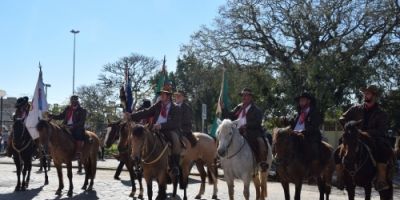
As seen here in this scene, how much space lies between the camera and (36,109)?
1641 cm

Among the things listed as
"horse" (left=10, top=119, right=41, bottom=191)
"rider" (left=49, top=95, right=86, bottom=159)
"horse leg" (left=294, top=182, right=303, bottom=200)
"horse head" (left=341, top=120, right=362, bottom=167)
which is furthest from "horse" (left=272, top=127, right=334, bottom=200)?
"horse" (left=10, top=119, right=41, bottom=191)

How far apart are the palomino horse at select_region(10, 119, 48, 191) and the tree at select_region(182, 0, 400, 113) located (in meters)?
17.7

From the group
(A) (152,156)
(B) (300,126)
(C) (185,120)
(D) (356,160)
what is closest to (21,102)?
(C) (185,120)

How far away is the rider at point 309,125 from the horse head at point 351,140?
181cm

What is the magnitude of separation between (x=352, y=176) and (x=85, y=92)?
68.6 m

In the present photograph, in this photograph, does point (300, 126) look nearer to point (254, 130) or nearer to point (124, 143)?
point (254, 130)

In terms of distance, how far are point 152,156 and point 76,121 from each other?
17.2 feet

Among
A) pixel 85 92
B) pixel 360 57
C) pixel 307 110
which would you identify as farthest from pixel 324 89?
pixel 85 92

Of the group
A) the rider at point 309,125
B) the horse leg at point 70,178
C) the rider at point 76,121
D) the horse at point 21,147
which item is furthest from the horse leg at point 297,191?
the horse at point 21,147

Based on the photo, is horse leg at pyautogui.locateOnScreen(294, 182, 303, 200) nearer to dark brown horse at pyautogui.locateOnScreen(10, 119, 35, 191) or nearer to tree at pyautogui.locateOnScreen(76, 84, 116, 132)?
dark brown horse at pyautogui.locateOnScreen(10, 119, 35, 191)

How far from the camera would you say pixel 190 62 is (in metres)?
38.2

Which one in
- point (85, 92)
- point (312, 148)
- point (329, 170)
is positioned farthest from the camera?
point (85, 92)

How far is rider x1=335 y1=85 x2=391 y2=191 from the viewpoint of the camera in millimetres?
10133

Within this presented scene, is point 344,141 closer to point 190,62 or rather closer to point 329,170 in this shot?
point 329,170
